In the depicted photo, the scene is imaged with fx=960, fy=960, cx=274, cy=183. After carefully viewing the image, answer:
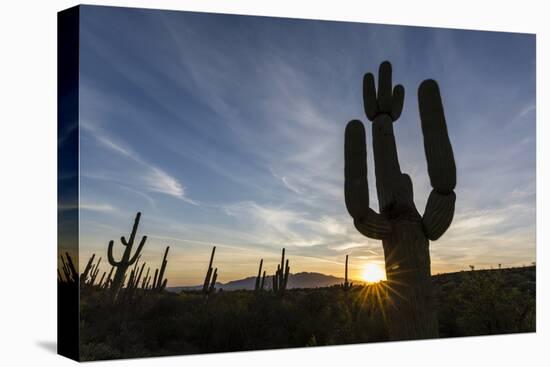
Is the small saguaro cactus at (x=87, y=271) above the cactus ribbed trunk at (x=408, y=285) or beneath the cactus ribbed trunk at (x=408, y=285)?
beneath

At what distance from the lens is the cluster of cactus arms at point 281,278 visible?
566 inches

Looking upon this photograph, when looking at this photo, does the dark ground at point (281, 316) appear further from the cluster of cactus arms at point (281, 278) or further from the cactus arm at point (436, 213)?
the cactus arm at point (436, 213)

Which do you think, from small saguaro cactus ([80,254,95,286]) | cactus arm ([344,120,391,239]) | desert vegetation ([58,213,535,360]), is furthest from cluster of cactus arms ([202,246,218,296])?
cactus arm ([344,120,391,239])

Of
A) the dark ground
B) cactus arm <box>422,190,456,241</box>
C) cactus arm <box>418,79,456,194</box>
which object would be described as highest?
cactus arm <box>418,79,456,194</box>

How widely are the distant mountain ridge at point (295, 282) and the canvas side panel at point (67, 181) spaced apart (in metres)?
1.46

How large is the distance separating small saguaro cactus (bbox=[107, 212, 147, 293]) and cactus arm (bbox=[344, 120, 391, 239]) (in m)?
3.23

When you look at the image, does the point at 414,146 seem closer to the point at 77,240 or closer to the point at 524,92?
the point at 524,92

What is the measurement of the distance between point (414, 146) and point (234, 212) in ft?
10.6

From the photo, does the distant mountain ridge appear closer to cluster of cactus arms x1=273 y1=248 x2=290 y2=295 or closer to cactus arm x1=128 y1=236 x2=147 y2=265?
cluster of cactus arms x1=273 y1=248 x2=290 y2=295

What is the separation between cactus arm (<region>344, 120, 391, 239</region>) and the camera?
1434 cm

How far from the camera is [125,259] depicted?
1309 cm

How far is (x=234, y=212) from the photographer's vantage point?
14.0 meters

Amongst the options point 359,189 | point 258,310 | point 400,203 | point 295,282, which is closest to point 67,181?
point 258,310

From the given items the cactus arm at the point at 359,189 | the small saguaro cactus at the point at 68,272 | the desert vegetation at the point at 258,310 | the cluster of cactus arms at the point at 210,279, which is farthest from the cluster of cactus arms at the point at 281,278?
the small saguaro cactus at the point at 68,272
